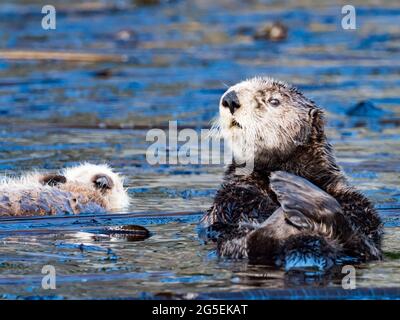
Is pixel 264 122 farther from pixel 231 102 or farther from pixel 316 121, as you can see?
pixel 316 121

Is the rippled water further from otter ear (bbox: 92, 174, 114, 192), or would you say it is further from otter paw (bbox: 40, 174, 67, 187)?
otter paw (bbox: 40, 174, 67, 187)

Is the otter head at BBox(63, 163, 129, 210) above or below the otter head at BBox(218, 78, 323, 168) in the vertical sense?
below

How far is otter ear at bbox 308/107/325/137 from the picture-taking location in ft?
19.7

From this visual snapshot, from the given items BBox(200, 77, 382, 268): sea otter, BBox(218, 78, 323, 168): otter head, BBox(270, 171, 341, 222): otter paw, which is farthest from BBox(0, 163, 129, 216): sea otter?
BBox(270, 171, 341, 222): otter paw

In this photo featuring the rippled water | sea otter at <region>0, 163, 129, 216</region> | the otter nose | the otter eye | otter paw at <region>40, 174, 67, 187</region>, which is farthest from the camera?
otter paw at <region>40, 174, 67, 187</region>

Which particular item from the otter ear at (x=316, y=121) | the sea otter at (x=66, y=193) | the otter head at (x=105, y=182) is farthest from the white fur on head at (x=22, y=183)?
the otter ear at (x=316, y=121)

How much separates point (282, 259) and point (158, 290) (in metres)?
0.71

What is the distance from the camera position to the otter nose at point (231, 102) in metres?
5.78

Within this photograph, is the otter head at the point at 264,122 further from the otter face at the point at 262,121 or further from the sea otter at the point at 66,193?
the sea otter at the point at 66,193

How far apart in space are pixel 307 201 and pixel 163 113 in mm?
6505

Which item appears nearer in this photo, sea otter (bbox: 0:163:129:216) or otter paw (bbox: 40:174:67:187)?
sea otter (bbox: 0:163:129:216)

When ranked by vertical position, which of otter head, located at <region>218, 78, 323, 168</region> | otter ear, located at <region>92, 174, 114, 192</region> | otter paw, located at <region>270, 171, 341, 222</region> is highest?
otter head, located at <region>218, 78, 323, 168</region>

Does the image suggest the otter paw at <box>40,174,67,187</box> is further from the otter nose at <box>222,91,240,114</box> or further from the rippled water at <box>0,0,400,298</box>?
the otter nose at <box>222,91,240,114</box>

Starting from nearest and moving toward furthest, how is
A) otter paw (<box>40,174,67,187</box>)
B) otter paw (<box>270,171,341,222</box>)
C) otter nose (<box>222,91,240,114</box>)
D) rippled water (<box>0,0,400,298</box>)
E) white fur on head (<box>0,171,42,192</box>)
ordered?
otter paw (<box>270,171,341,222</box>) → rippled water (<box>0,0,400,298</box>) → otter nose (<box>222,91,240,114</box>) → white fur on head (<box>0,171,42,192</box>) → otter paw (<box>40,174,67,187</box>)
